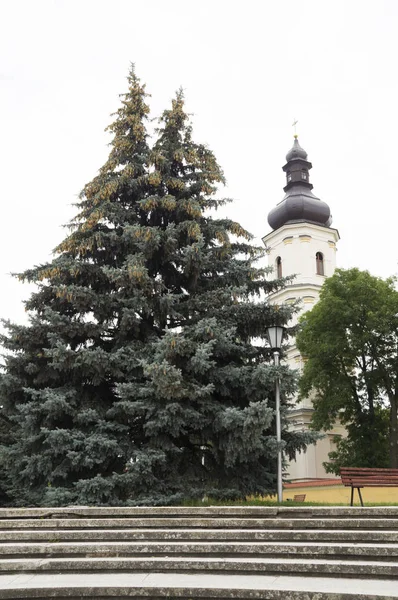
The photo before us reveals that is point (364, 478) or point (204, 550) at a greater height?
point (364, 478)

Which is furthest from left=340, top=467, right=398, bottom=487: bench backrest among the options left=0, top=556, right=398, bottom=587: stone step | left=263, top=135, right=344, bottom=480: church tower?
left=263, top=135, right=344, bottom=480: church tower

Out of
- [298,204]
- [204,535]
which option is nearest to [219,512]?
[204,535]

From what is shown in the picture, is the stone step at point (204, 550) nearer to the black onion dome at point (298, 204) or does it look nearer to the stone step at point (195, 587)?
the stone step at point (195, 587)

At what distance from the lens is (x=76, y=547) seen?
580 centimetres

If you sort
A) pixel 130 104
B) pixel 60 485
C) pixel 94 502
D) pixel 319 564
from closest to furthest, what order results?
pixel 319 564, pixel 94 502, pixel 60 485, pixel 130 104

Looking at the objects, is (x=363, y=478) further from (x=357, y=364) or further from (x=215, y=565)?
(x=357, y=364)

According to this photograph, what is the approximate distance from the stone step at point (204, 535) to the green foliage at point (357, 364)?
2057 cm

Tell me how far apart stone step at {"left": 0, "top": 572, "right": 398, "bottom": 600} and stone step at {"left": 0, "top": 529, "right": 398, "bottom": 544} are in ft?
3.07

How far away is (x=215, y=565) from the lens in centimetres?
527

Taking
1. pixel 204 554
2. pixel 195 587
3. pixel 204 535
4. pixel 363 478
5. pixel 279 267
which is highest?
pixel 279 267

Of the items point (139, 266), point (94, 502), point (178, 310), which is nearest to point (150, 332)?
point (178, 310)

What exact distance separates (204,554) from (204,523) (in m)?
1.04

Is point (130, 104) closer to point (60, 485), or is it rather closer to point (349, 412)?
point (60, 485)

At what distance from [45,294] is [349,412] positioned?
59.6 ft
